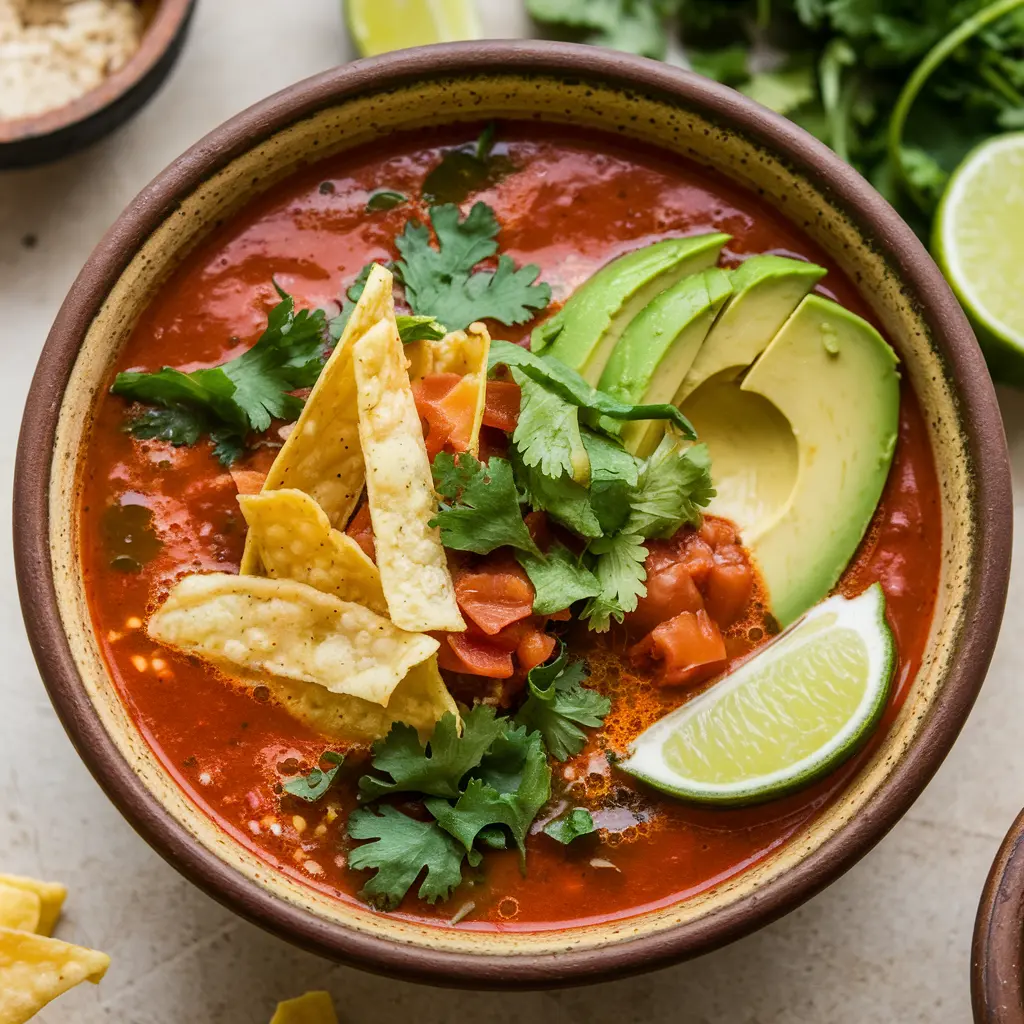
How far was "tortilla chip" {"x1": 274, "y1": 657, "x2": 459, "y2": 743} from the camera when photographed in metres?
2.34

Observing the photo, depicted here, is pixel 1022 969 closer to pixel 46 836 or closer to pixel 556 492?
pixel 556 492

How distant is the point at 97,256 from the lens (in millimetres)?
2510

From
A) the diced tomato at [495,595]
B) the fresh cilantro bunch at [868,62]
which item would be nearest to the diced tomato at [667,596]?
→ the diced tomato at [495,595]

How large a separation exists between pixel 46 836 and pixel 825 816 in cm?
180

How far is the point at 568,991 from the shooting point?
283cm

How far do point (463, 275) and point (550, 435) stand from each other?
463mm

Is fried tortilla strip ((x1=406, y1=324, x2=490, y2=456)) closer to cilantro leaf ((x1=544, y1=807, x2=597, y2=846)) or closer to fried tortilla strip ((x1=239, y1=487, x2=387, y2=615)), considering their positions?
fried tortilla strip ((x1=239, y1=487, x2=387, y2=615))

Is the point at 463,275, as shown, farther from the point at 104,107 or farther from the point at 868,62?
the point at 868,62

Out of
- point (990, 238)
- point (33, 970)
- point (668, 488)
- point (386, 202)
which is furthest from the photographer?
point (990, 238)

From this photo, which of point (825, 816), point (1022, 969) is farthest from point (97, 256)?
point (1022, 969)

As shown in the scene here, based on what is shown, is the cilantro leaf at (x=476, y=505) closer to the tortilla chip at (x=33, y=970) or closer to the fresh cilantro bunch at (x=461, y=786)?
the fresh cilantro bunch at (x=461, y=786)

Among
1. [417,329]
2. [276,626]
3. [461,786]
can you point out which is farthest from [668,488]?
[276,626]

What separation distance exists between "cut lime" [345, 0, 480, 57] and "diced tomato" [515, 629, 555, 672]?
1.57 meters

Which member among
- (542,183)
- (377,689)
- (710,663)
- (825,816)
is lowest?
(825,816)
